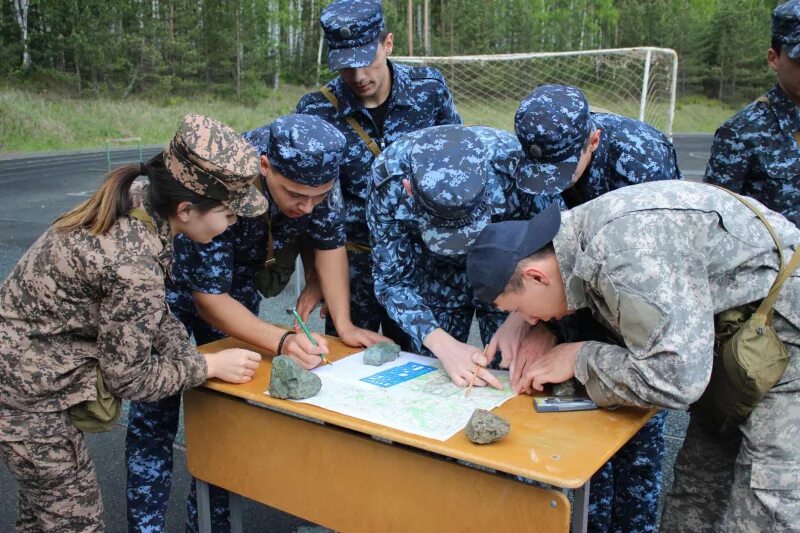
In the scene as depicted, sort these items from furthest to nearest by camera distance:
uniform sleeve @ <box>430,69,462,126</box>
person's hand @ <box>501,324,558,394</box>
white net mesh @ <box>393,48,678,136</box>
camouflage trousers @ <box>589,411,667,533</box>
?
white net mesh @ <box>393,48,678,136</box>, uniform sleeve @ <box>430,69,462,126</box>, camouflage trousers @ <box>589,411,667,533</box>, person's hand @ <box>501,324,558,394</box>

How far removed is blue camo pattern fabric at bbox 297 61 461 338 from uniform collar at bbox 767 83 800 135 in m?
1.31

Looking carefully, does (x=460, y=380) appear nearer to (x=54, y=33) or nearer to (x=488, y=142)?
(x=488, y=142)

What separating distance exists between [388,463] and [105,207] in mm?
993

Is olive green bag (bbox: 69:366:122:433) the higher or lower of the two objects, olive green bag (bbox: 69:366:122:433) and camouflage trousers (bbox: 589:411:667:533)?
the higher

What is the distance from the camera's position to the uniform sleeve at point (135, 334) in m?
1.94

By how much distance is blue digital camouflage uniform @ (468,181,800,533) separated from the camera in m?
1.65

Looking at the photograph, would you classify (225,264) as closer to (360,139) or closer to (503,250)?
(360,139)

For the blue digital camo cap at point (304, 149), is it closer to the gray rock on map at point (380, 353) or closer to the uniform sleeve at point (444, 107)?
the gray rock on map at point (380, 353)

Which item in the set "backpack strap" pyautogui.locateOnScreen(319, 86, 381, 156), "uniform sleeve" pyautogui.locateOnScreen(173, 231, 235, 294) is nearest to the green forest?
"backpack strap" pyautogui.locateOnScreen(319, 86, 381, 156)

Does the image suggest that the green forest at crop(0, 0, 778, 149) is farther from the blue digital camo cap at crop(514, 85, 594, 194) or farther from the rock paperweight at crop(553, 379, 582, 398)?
the rock paperweight at crop(553, 379, 582, 398)

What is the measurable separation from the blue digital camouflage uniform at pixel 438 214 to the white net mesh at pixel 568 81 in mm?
7312

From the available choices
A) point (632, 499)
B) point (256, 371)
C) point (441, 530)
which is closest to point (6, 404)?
point (256, 371)

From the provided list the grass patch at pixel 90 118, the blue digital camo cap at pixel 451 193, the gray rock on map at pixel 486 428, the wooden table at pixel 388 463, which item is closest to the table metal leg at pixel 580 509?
the wooden table at pixel 388 463

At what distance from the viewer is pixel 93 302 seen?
2.00 metres
